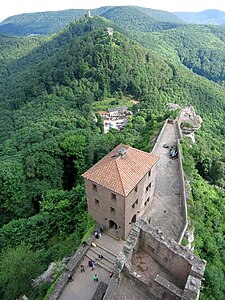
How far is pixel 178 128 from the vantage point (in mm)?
48594

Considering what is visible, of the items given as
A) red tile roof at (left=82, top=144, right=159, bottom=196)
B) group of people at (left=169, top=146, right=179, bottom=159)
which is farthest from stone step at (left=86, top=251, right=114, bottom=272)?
group of people at (left=169, top=146, right=179, bottom=159)

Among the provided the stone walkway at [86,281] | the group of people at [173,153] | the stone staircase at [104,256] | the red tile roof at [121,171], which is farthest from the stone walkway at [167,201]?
the red tile roof at [121,171]

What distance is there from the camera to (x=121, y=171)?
2425 cm

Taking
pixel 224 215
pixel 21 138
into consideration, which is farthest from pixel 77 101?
pixel 224 215

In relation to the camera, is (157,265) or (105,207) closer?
(157,265)

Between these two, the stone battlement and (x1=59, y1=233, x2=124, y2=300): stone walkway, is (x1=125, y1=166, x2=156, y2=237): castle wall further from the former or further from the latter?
the stone battlement

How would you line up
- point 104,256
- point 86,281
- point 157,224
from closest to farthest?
point 86,281 → point 104,256 → point 157,224

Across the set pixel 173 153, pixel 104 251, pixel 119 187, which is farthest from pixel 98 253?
pixel 173 153

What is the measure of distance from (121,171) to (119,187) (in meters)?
1.67

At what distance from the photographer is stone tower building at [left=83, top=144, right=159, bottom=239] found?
23766 mm

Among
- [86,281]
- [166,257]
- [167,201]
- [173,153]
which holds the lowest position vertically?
[86,281]

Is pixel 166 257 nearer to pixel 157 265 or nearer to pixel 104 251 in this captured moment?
pixel 157 265

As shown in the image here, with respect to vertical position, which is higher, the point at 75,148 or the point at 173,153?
the point at 173,153

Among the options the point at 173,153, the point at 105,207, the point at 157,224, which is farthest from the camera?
the point at 173,153
